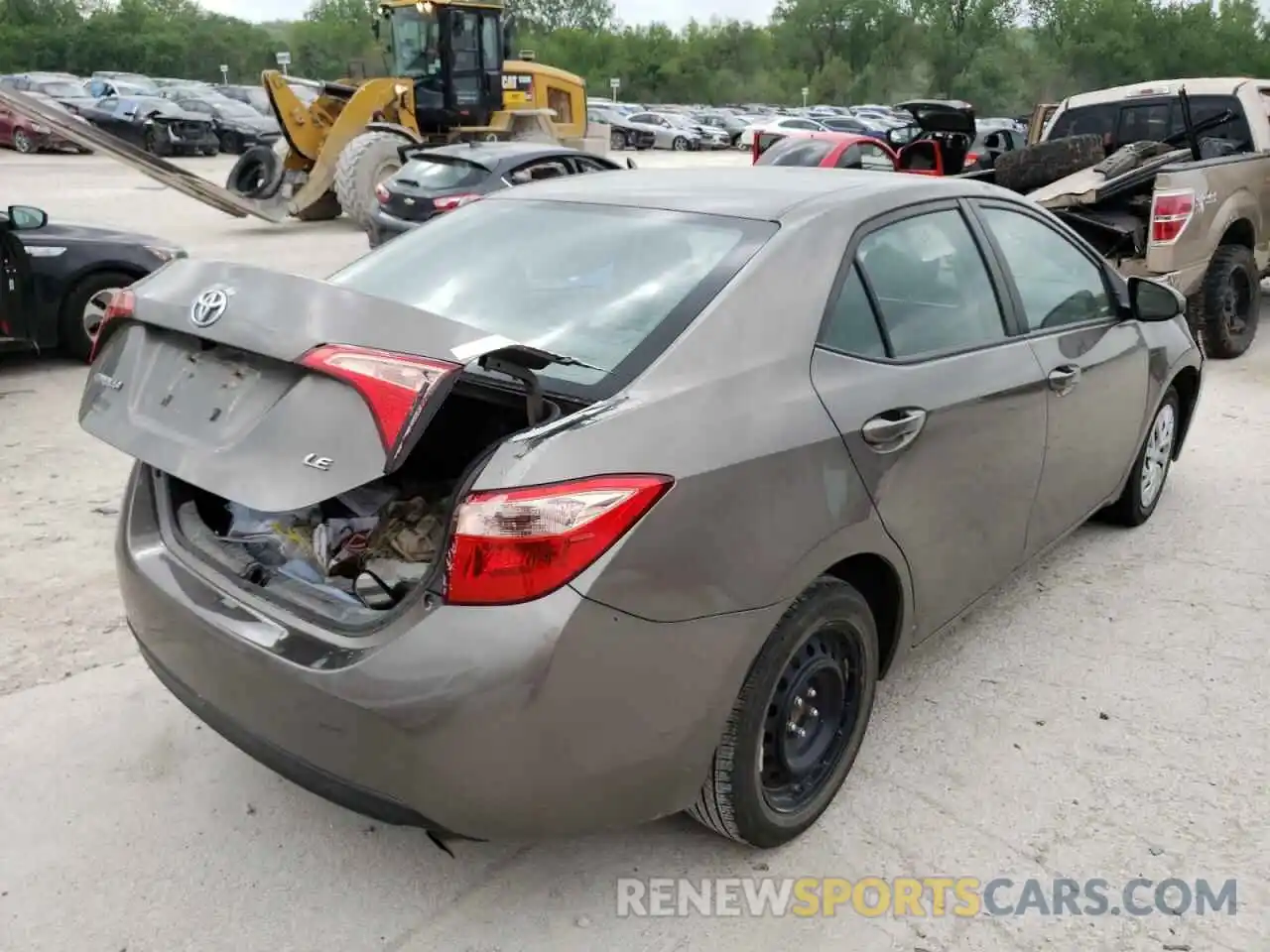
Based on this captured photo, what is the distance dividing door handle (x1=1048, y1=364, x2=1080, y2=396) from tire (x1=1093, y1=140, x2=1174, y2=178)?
4.88 metres

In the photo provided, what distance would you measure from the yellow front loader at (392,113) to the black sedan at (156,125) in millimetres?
14031

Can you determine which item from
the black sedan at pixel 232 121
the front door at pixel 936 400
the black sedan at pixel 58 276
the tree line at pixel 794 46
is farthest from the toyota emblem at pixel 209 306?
the tree line at pixel 794 46

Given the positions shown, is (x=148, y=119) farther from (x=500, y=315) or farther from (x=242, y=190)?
(x=500, y=315)

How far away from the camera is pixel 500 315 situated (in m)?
2.79

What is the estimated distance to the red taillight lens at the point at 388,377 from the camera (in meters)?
1.96

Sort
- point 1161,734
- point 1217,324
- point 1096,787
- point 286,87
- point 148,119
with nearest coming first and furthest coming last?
point 1096,787, point 1161,734, point 1217,324, point 286,87, point 148,119

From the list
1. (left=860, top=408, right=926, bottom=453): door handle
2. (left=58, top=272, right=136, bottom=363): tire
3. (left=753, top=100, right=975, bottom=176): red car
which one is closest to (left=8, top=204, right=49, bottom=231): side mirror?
(left=58, top=272, right=136, bottom=363): tire

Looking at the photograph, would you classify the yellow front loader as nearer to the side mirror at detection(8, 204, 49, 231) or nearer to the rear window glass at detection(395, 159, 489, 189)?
the rear window glass at detection(395, 159, 489, 189)

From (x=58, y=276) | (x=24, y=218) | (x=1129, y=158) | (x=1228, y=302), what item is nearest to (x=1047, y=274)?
(x=1129, y=158)

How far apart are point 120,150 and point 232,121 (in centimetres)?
2500

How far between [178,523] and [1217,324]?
24.8 ft

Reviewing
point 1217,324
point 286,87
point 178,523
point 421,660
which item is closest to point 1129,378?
point 421,660

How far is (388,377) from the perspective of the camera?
2.00 m

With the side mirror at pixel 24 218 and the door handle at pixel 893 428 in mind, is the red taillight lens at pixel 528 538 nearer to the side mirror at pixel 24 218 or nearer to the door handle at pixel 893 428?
the door handle at pixel 893 428
